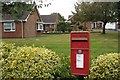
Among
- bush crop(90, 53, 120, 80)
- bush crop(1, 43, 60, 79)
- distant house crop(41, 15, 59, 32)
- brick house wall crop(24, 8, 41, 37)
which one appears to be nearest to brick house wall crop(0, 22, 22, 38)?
brick house wall crop(24, 8, 41, 37)

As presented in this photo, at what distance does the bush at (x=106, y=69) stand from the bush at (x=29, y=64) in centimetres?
67

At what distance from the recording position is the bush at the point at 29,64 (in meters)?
4.14

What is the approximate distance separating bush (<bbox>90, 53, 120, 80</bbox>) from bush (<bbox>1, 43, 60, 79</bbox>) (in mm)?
669

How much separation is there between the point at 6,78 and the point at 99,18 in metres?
29.1

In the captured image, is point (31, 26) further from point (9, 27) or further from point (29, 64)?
point (29, 64)

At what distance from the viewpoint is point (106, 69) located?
4160 millimetres

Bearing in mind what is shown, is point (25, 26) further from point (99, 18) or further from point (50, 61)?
point (50, 61)

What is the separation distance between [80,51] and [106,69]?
59 centimetres

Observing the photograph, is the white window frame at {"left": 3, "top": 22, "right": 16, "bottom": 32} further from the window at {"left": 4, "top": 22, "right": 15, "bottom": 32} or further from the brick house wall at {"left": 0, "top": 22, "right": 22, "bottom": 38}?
the brick house wall at {"left": 0, "top": 22, "right": 22, "bottom": 38}

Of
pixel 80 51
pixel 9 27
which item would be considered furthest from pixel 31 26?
pixel 80 51

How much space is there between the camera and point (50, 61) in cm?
425

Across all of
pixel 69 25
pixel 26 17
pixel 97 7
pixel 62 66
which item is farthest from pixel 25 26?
pixel 62 66

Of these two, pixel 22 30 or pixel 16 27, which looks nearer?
pixel 22 30

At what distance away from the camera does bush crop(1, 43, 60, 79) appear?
414 cm
